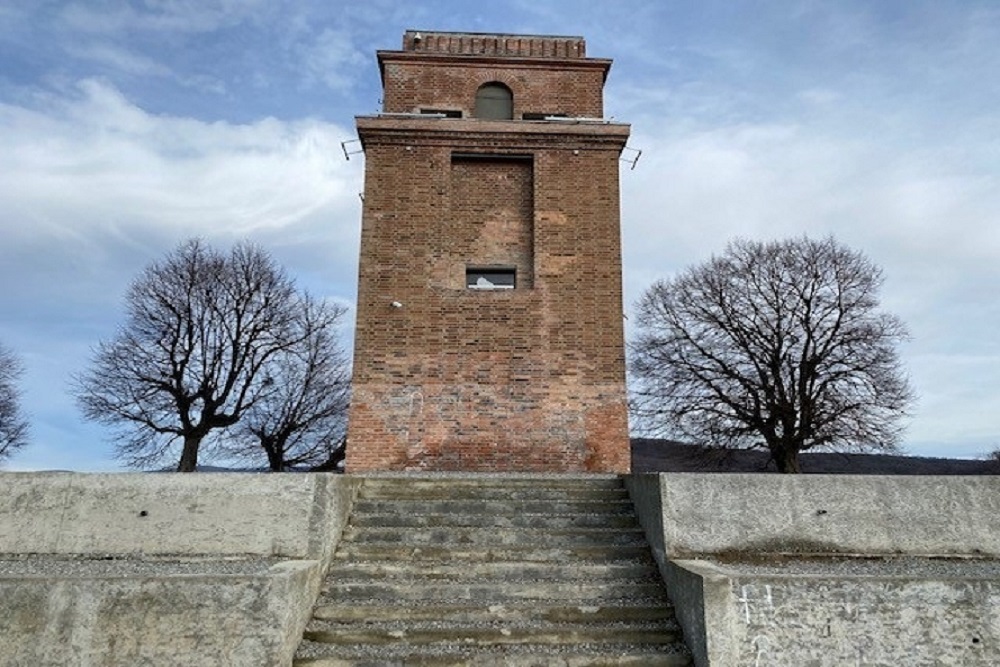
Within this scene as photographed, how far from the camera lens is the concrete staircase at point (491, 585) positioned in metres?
5.10

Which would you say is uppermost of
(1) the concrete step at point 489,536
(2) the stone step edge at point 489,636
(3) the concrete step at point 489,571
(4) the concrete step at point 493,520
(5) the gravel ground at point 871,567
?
(4) the concrete step at point 493,520

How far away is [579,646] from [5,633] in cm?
406

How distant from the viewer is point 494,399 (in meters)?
11.7

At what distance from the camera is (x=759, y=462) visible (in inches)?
1001

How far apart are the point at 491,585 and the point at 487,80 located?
1098 cm

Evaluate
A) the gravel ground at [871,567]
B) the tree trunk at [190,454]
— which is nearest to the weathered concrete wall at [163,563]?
the gravel ground at [871,567]

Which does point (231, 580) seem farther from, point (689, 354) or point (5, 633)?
point (689, 354)

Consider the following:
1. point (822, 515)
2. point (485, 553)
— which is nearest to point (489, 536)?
point (485, 553)

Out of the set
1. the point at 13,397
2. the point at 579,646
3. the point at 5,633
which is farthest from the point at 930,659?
the point at 13,397

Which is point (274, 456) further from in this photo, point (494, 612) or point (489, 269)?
point (494, 612)

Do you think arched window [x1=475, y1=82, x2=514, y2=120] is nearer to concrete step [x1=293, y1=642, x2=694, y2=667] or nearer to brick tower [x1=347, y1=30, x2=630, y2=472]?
brick tower [x1=347, y1=30, x2=630, y2=472]

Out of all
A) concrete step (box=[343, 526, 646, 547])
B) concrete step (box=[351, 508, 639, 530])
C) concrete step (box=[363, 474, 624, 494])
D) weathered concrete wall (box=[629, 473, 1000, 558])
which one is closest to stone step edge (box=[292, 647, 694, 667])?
weathered concrete wall (box=[629, 473, 1000, 558])

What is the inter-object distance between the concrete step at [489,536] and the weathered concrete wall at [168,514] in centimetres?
43

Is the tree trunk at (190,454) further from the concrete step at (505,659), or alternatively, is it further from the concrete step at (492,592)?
the concrete step at (505,659)
